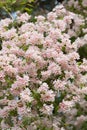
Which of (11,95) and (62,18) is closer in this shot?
(11,95)

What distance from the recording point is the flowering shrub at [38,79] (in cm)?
555

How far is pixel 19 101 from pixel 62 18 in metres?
1.47

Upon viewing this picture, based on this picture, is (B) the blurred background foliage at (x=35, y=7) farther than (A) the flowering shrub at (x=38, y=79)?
Yes

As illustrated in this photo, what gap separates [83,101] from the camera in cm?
764

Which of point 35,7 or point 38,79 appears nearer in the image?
point 38,79

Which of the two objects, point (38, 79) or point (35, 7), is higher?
point (35, 7)

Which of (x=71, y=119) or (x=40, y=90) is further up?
(x=71, y=119)

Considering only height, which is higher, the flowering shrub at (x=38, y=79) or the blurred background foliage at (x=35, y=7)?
the blurred background foliage at (x=35, y=7)

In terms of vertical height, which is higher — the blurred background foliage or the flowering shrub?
the blurred background foliage

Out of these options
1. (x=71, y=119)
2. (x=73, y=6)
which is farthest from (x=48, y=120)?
(x=73, y=6)

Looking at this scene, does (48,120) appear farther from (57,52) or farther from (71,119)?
(71,119)

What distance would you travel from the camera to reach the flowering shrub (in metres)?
5.55

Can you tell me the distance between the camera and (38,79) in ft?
18.9

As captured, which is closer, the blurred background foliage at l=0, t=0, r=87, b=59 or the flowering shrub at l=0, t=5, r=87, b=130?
the flowering shrub at l=0, t=5, r=87, b=130
